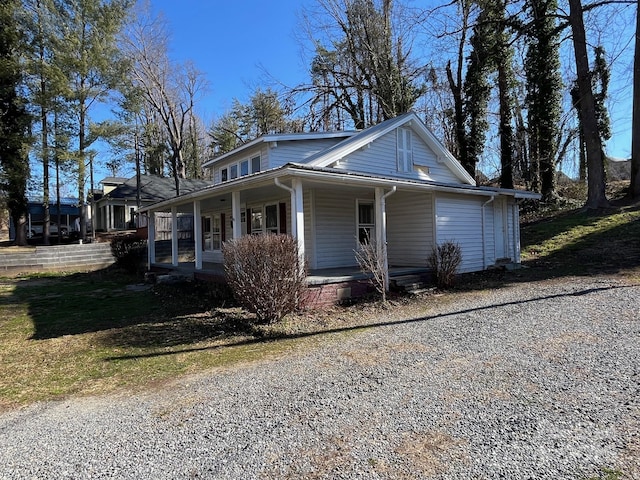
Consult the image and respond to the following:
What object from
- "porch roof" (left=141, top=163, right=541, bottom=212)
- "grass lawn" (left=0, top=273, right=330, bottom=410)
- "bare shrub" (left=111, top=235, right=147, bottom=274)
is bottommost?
"grass lawn" (left=0, top=273, right=330, bottom=410)

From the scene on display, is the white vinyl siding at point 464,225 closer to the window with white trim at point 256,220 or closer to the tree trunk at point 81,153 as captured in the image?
the window with white trim at point 256,220

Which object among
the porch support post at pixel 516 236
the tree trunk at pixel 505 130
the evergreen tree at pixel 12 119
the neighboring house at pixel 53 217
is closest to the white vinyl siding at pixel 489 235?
the porch support post at pixel 516 236

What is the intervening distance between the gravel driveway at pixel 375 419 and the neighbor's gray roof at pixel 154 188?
83.4 feet

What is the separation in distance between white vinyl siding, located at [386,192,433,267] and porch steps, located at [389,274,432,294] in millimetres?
1139

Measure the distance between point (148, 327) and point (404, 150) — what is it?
956 cm

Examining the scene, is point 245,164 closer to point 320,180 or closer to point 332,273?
point 332,273

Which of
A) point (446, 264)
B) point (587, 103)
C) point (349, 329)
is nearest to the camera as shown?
point (349, 329)

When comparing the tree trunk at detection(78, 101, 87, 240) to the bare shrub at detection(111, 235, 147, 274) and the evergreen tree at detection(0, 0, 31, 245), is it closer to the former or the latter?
the evergreen tree at detection(0, 0, 31, 245)

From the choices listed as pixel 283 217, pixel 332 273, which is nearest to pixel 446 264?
pixel 332 273

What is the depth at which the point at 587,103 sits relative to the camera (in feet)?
51.3

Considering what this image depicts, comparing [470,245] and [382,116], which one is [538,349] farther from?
[382,116]

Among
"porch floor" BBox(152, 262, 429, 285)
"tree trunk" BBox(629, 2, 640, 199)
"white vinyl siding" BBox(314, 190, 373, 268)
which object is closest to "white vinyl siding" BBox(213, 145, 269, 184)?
"white vinyl siding" BBox(314, 190, 373, 268)

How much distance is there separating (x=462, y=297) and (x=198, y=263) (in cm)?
760

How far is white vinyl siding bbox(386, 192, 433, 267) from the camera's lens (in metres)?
11.1
